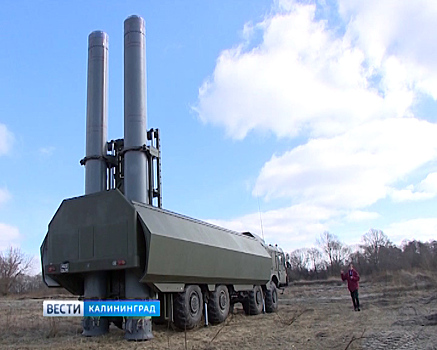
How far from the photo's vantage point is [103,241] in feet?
32.6

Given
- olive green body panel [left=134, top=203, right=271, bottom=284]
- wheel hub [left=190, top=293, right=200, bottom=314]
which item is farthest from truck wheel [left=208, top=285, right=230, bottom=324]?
wheel hub [left=190, top=293, right=200, bottom=314]

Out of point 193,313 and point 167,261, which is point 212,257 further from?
point 167,261

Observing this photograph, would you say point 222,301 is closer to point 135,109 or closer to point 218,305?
point 218,305

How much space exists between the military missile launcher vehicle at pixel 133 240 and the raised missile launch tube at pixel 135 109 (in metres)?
0.03

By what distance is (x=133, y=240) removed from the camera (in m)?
9.59

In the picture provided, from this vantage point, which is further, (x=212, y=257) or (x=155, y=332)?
(x=212, y=257)

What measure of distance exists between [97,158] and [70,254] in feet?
12.6

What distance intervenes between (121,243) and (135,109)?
5.01 metres

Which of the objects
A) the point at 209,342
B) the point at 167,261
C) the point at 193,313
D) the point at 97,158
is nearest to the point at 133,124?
the point at 97,158

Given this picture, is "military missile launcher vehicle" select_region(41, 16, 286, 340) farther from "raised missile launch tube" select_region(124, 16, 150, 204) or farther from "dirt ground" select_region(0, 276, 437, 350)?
"dirt ground" select_region(0, 276, 437, 350)

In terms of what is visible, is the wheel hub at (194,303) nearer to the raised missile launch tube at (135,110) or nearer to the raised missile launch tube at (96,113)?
the raised missile launch tube at (135,110)

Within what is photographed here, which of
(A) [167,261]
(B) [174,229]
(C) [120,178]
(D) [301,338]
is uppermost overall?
(C) [120,178]

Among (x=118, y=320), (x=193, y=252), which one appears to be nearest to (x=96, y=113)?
(x=193, y=252)

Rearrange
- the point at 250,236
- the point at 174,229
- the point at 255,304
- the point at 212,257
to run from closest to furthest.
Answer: the point at 174,229 < the point at 212,257 < the point at 255,304 < the point at 250,236
